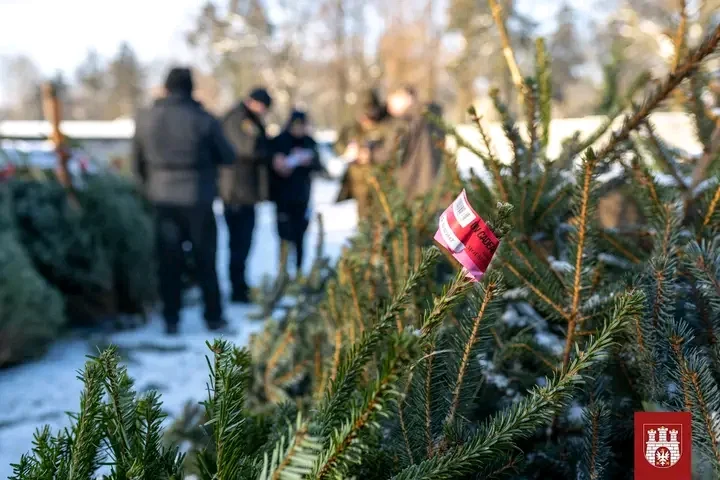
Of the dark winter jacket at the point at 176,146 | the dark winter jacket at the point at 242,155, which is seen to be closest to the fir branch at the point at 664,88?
the dark winter jacket at the point at 176,146

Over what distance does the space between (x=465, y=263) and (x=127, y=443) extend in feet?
1.81

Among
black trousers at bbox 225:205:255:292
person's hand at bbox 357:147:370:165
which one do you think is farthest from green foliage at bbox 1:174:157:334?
person's hand at bbox 357:147:370:165

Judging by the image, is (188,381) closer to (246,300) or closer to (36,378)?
(36,378)

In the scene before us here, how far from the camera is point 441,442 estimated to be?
3.17 feet

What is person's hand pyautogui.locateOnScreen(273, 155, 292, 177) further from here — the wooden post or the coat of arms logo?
the coat of arms logo

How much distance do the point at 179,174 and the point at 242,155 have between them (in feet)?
3.73

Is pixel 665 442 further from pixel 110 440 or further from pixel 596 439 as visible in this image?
pixel 110 440

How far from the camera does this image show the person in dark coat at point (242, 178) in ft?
19.4

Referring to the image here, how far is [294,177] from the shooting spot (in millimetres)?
6426

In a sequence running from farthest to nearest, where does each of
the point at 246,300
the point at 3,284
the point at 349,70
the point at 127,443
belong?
1. the point at 349,70
2. the point at 246,300
3. the point at 3,284
4. the point at 127,443

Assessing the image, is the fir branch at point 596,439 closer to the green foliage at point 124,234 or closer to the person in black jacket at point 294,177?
the green foliage at point 124,234

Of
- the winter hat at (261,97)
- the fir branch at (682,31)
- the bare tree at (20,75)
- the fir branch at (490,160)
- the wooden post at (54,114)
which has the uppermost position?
the bare tree at (20,75)

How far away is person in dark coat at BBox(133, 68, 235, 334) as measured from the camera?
479 centimetres

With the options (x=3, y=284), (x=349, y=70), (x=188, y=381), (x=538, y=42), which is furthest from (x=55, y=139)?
(x=349, y=70)
